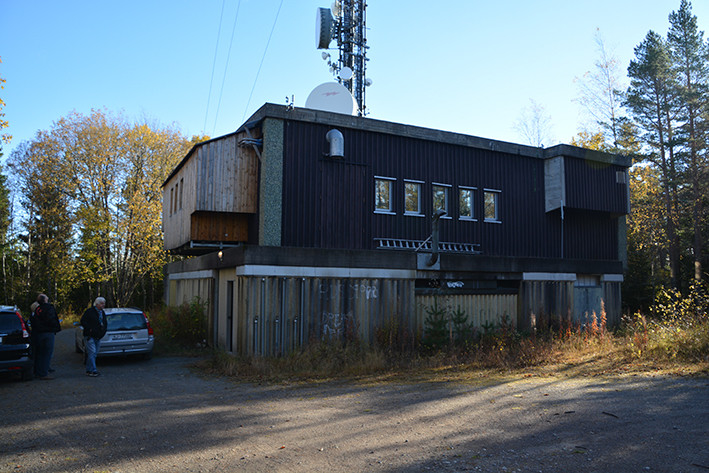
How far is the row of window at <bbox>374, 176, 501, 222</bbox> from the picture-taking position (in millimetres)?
16562

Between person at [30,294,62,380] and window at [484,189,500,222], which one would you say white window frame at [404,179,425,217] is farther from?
person at [30,294,62,380]

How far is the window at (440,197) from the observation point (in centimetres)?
1747

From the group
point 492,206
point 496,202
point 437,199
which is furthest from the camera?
point 496,202

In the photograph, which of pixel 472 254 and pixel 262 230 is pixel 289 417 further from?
pixel 472 254

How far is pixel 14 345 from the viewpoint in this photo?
1059 cm

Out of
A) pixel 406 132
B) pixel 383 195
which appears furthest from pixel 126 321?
pixel 406 132

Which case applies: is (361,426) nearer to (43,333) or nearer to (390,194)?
(43,333)

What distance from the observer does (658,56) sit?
28.7m

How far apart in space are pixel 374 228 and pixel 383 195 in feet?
3.93

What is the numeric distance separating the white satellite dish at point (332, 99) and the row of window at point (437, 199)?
2886 millimetres

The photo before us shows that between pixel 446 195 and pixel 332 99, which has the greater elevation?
pixel 332 99

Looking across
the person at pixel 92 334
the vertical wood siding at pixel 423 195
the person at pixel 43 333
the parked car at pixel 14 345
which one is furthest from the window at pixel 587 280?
the parked car at pixel 14 345

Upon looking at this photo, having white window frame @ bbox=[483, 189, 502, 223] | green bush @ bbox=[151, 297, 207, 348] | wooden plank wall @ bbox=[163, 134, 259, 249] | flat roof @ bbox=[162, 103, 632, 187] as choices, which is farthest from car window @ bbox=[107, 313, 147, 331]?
white window frame @ bbox=[483, 189, 502, 223]

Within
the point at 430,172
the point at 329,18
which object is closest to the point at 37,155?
the point at 329,18
